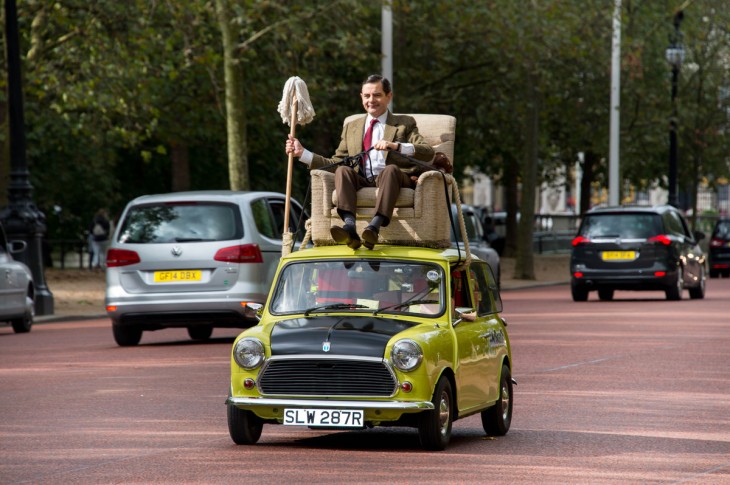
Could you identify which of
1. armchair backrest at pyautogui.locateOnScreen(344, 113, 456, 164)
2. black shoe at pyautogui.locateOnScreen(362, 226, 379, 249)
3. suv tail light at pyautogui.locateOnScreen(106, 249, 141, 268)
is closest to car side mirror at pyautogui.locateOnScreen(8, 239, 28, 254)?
suv tail light at pyautogui.locateOnScreen(106, 249, 141, 268)

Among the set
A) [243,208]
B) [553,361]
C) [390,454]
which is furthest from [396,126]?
[243,208]

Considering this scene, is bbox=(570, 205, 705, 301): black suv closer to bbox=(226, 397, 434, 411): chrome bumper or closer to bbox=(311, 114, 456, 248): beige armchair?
bbox=(311, 114, 456, 248): beige armchair

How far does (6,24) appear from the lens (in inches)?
1053

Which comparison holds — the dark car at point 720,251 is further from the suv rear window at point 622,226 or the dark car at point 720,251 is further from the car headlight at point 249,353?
the car headlight at point 249,353

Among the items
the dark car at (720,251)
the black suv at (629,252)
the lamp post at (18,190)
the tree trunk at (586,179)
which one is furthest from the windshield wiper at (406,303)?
the tree trunk at (586,179)

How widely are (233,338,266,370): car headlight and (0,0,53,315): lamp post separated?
17718 millimetres

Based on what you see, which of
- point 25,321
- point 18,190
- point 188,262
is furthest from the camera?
point 18,190

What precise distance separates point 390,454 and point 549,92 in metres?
37.5

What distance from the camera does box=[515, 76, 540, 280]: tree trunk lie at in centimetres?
4372

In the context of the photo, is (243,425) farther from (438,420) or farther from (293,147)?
(293,147)

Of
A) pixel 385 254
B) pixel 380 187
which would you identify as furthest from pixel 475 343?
pixel 380 187

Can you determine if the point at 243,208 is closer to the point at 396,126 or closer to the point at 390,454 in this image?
the point at 396,126

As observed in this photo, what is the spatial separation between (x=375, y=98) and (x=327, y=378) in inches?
98.5

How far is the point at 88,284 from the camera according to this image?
125 ft
